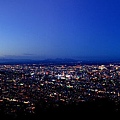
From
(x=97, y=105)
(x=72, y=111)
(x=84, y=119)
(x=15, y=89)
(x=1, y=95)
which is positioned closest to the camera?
(x=84, y=119)

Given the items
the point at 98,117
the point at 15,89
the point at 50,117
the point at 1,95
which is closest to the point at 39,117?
the point at 50,117

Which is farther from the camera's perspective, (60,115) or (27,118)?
(27,118)

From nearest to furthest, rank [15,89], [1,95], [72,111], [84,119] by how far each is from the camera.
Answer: [84,119]
[72,111]
[1,95]
[15,89]

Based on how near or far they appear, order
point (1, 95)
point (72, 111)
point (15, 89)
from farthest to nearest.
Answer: point (15, 89) → point (1, 95) → point (72, 111)

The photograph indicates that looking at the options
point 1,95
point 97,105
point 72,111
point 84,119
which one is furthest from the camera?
point 1,95

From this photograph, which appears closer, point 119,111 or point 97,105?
point 119,111

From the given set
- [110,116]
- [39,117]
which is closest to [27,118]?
[39,117]

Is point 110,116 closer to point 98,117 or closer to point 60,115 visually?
point 98,117

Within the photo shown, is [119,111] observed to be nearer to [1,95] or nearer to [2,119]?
[2,119]
